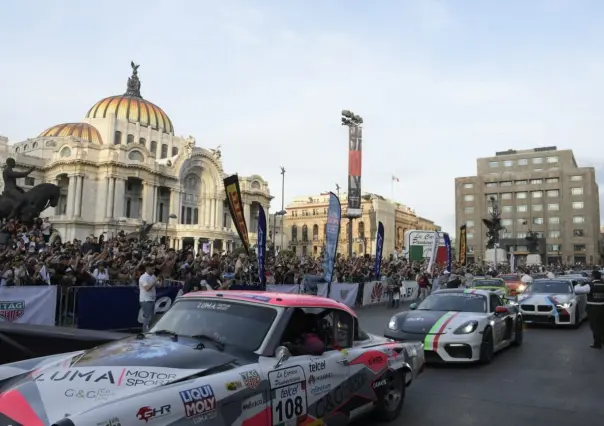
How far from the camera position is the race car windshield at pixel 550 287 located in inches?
614

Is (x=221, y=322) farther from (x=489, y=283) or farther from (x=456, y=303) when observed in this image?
(x=489, y=283)

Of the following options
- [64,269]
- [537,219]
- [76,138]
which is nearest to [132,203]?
[76,138]

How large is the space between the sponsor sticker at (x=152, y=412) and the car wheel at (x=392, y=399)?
3.04m

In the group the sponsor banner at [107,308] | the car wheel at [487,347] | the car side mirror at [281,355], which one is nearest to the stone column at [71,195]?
the sponsor banner at [107,308]

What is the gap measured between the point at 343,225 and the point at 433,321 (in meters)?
111

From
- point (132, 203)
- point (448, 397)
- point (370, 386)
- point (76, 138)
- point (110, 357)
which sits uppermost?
point (76, 138)

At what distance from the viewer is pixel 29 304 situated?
10.8 meters

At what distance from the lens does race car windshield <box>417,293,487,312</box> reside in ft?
33.0

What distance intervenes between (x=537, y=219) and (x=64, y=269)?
104 metres

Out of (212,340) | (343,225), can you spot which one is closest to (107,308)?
(212,340)

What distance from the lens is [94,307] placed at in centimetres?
1175

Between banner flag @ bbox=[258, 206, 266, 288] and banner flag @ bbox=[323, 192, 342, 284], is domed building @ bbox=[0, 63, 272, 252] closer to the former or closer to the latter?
banner flag @ bbox=[323, 192, 342, 284]

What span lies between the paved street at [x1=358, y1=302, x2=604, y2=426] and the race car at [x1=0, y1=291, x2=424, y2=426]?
2.92ft

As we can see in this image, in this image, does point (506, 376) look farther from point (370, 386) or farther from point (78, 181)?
point (78, 181)
